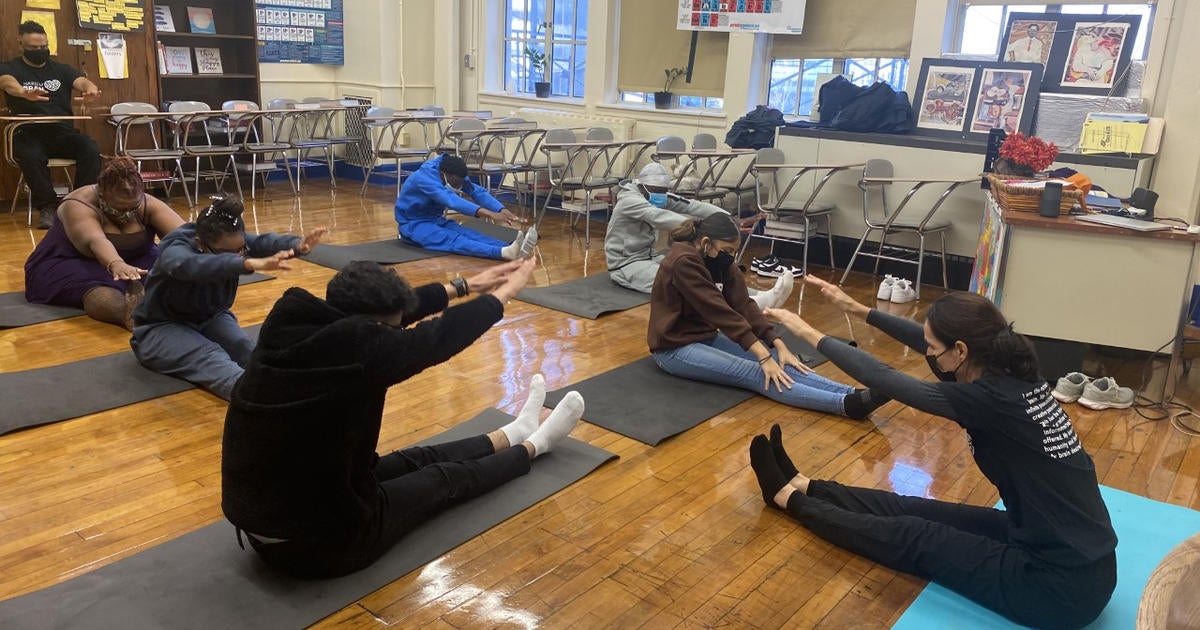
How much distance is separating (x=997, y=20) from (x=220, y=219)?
17.0 feet

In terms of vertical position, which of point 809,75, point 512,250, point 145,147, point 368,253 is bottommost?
point 368,253

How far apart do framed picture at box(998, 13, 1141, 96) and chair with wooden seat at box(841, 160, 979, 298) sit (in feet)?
2.76

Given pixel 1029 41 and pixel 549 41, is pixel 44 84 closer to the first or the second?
pixel 549 41

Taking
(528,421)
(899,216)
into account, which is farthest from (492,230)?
(528,421)

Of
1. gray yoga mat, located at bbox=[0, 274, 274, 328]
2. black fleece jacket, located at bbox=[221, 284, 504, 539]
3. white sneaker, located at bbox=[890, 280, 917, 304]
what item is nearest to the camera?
black fleece jacket, located at bbox=[221, 284, 504, 539]

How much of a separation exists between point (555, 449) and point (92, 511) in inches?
57.6

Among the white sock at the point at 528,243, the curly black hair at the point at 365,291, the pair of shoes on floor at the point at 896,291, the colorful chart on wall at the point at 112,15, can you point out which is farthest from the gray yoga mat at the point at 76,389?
the colorful chart on wall at the point at 112,15

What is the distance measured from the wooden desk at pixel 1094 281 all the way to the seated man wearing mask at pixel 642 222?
1.31m

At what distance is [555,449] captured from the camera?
3.26 metres

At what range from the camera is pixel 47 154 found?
687 cm

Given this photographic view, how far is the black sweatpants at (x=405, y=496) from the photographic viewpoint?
2.36m

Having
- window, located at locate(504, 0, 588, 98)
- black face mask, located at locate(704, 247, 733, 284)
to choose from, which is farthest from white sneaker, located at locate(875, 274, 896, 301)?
window, located at locate(504, 0, 588, 98)

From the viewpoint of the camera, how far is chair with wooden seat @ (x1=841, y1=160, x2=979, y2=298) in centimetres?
571

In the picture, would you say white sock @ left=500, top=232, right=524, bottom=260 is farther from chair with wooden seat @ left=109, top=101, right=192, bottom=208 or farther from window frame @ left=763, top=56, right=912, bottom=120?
chair with wooden seat @ left=109, top=101, right=192, bottom=208
